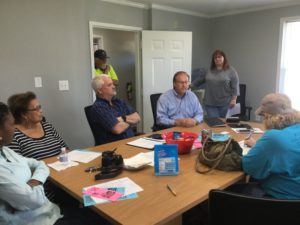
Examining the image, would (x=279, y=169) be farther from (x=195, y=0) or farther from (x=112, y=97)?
(x=195, y=0)

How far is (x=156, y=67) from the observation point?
14.5ft

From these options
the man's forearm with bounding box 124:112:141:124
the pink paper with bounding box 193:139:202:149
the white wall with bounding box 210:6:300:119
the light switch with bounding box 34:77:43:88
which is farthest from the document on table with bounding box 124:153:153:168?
the white wall with bounding box 210:6:300:119

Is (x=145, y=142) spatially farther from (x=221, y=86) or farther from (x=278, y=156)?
(x=221, y=86)

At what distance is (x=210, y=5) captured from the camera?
14.9ft

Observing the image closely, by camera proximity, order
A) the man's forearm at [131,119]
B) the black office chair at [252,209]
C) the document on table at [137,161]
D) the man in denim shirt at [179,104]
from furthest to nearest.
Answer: the man in denim shirt at [179,104]
the man's forearm at [131,119]
the document on table at [137,161]
the black office chair at [252,209]

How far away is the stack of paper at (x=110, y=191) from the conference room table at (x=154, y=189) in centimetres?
3

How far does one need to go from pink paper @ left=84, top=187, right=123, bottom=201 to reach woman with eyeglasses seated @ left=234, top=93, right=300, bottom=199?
0.75m

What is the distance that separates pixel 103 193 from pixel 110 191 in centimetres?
4

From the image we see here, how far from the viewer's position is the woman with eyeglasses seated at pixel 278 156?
4.36 feet

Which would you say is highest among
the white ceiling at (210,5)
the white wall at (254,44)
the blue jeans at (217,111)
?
the white ceiling at (210,5)

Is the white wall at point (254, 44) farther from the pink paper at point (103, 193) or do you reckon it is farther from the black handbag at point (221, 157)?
the pink paper at point (103, 193)

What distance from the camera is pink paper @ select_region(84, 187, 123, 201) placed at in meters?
1.27

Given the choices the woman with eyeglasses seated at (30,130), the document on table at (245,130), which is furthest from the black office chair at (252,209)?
the document on table at (245,130)

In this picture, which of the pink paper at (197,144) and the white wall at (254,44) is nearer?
the pink paper at (197,144)
